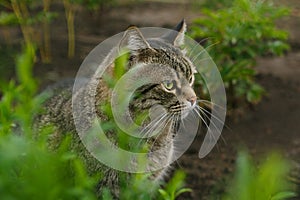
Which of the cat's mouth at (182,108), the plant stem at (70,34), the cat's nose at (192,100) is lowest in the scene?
the plant stem at (70,34)

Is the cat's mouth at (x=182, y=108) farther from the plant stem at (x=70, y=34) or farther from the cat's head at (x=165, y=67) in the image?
the plant stem at (x=70, y=34)

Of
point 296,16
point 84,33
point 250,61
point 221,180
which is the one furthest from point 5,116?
point 296,16

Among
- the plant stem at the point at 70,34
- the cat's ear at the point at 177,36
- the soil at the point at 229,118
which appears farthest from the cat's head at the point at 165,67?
the plant stem at the point at 70,34

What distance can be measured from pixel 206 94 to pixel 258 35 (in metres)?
0.64

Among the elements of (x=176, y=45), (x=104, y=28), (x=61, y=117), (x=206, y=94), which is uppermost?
(x=176, y=45)

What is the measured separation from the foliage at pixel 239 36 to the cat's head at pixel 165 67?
124 cm

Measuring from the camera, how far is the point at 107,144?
1.40m

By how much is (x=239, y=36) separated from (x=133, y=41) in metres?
1.97

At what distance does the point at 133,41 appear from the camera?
103 inches

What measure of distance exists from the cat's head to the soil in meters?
1.34

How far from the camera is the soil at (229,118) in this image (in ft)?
14.4

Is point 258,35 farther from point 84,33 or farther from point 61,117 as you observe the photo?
point 84,33

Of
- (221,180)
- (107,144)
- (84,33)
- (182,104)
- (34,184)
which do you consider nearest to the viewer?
(34,184)

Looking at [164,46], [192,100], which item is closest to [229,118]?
[192,100]
